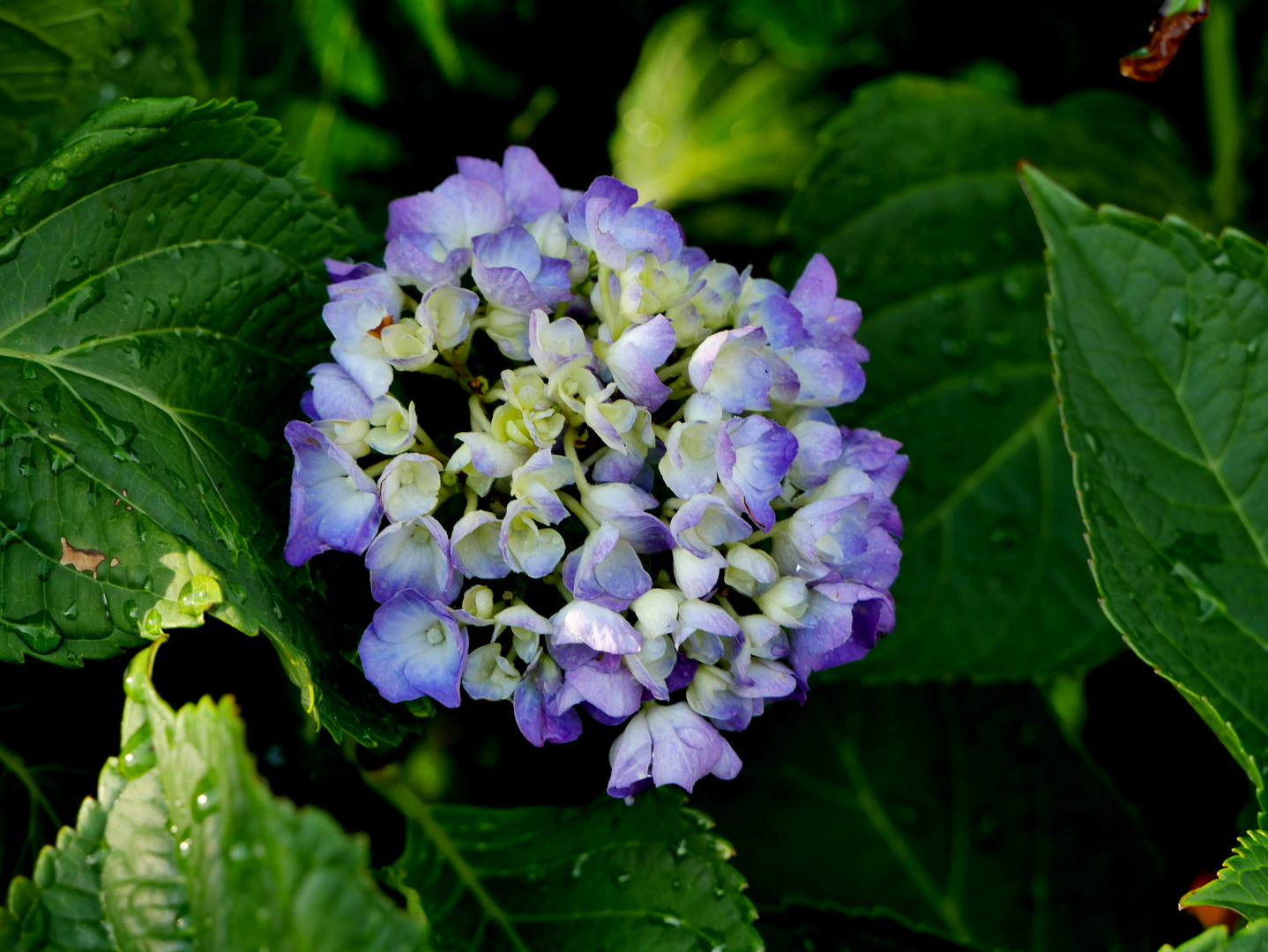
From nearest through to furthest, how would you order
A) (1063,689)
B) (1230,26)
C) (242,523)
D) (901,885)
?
(242,523)
(901,885)
(1063,689)
(1230,26)

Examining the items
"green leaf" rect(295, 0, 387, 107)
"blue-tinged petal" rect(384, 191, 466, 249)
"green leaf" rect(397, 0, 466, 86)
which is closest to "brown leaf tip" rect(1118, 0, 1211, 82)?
"blue-tinged petal" rect(384, 191, 466, 249)

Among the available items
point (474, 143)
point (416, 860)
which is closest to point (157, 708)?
point (416, 860)

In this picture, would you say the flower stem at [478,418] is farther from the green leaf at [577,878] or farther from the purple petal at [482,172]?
the green leaf at [577,878]

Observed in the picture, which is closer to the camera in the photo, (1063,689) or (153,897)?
(153,897)

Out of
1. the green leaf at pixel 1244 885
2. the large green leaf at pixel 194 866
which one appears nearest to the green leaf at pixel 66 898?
the large green leaf at pixel 194 866

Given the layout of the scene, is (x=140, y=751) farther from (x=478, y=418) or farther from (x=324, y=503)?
(x=478, y=418)

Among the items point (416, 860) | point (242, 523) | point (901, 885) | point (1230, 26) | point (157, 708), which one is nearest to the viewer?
point (157, 708)

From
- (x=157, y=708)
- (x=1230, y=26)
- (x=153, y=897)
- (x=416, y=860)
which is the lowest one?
(x=416, y=860)

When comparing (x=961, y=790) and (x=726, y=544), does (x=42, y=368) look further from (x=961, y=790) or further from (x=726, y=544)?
(x=961, y=790)
